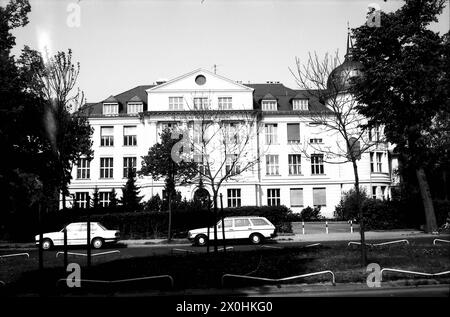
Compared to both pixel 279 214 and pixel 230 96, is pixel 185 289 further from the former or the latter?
pixel 230 96

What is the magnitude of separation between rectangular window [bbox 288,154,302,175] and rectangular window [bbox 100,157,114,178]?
65.6 feet

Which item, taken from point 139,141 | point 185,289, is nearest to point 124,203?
point 139,141

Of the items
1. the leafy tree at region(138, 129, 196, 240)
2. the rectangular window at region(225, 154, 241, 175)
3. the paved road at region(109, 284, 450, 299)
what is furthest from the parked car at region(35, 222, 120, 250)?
the paved road at region(109, 284, 450, 299)

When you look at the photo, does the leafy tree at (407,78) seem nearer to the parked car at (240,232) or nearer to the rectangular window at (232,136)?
the rectangular window at (232,136)

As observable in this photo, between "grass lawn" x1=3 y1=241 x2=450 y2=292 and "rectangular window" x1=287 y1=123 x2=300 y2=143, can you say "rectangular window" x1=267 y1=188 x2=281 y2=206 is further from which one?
"grass lawn" x1=3 y1=241 x2=450 y2=292

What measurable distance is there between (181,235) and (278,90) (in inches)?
1168

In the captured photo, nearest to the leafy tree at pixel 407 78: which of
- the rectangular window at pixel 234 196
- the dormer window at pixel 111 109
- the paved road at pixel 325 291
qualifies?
the paved road at pixel 325 291

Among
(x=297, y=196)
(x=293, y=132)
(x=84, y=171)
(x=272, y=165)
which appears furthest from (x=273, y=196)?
(x=84, y=171)

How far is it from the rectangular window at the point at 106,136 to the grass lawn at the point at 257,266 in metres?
32.9

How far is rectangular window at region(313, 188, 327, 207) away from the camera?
42.5 m

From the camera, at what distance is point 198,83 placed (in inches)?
1622

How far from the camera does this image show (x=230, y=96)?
41688 mm

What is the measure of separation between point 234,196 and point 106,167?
48.4ft

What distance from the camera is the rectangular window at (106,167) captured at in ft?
142
